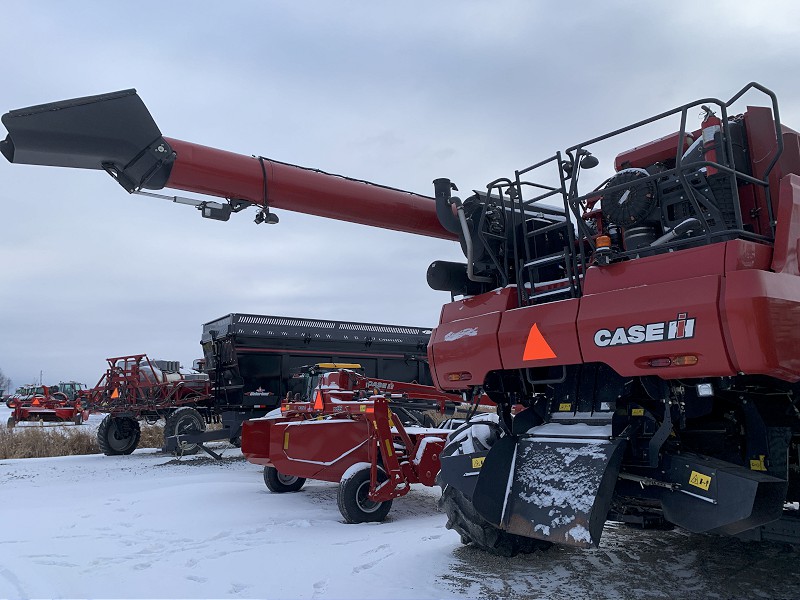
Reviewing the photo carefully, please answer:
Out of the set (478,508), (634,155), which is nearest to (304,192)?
(634,155)

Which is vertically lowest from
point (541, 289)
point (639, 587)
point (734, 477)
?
point (639, 587)

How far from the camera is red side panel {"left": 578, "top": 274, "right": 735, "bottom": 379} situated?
3.32 m

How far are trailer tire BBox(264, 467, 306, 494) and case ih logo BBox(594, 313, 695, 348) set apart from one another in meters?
5.70

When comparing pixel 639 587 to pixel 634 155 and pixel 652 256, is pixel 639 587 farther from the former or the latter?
pixel 634 155

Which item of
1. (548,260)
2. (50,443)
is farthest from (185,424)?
(548,260)

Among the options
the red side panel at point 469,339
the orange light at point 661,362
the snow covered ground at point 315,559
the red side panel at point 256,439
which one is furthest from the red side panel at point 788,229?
the red side panel at point 256,439

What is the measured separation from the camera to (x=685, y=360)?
344 centimetres

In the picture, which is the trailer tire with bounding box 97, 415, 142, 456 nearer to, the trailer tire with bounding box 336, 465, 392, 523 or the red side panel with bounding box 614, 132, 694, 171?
the trailer tire with bounding box 336, 465, 392, 523

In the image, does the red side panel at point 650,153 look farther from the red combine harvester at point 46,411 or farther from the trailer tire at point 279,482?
the red combine harvester at point 46,411

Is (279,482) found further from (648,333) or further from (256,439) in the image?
(648,333)

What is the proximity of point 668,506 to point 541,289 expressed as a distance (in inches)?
64.7

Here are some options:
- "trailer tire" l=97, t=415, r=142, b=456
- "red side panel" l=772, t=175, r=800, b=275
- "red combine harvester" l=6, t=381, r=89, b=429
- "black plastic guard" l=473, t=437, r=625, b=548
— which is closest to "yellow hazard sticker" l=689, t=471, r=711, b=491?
"black plastic guard" l=473, t=437, r=625, b=548

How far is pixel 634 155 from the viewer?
16.7ft

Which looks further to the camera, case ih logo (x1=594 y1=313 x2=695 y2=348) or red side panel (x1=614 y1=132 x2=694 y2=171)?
red side panel (x1=614 y1=132 x2=694 y2=171)
